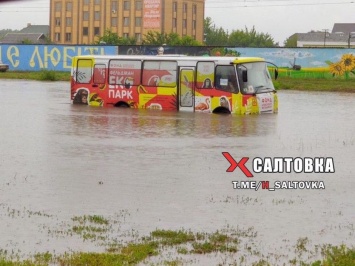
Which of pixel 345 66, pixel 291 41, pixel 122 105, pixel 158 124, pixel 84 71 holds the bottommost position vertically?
pixel 158 124

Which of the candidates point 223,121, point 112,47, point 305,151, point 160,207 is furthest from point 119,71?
point 112,47

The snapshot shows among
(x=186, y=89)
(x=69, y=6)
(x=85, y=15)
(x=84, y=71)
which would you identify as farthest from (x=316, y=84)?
(x=85, y=15)

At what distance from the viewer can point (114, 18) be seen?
124500 mm

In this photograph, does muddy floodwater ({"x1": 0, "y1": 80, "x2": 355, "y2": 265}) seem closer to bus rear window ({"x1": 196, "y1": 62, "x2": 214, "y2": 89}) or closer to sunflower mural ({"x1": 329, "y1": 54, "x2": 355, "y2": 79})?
bus rear window ({"x1": 196, "y1": 62, "x2": 214, "y2": 89})

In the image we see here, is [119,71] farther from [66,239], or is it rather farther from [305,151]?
[66,239]

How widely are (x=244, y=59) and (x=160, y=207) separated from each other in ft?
62.0

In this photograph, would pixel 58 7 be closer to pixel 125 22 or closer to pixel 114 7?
pixel 114 7

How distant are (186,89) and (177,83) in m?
0.38

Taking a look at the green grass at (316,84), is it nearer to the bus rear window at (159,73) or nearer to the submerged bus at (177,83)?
the submerged bus at (177,83)

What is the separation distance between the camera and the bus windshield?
28922 millimetres

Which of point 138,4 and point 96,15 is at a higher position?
point 138,4

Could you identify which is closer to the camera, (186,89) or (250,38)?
(186,89)

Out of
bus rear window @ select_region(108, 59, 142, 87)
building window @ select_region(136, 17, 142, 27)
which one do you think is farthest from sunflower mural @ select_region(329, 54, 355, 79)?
building window @ select_region(136, 17, 142, 27)

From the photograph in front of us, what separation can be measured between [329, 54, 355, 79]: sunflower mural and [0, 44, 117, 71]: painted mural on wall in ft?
60.5
